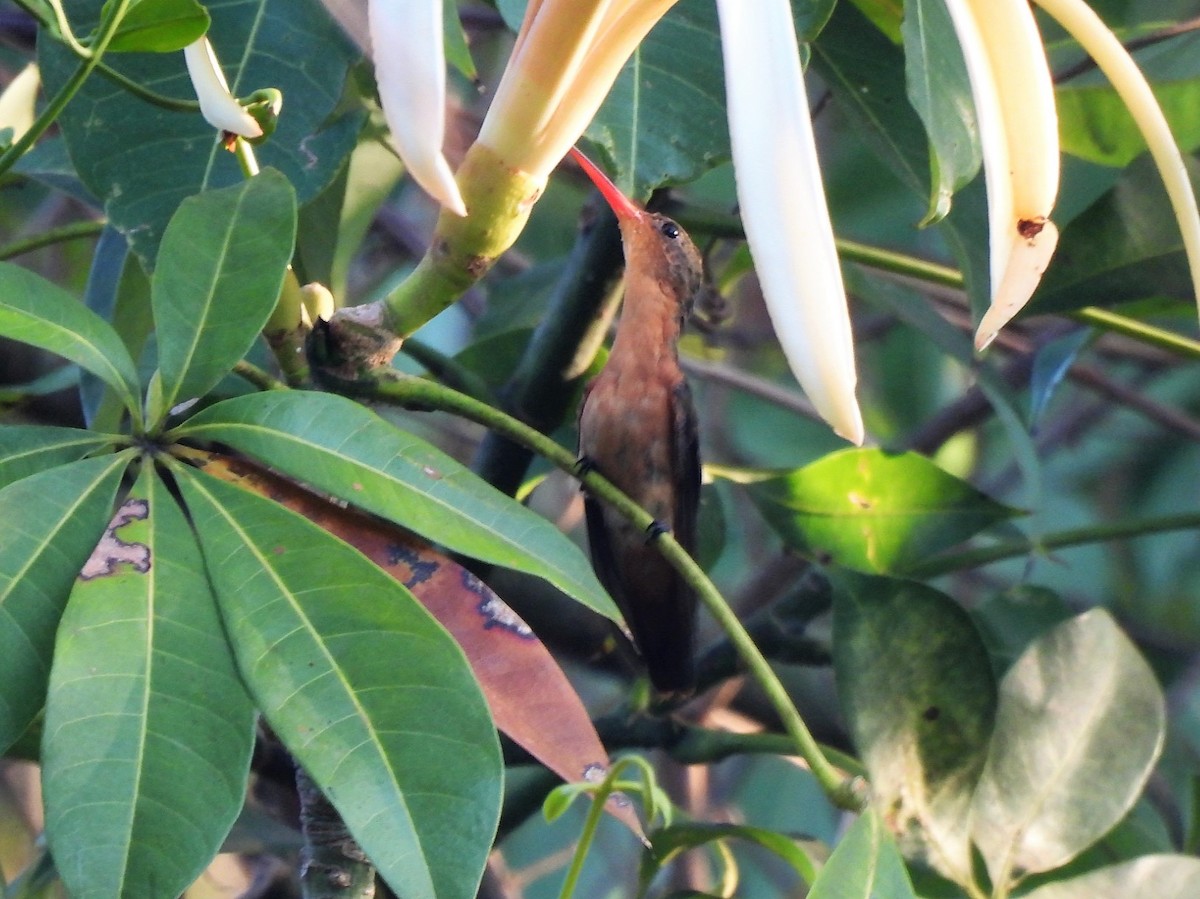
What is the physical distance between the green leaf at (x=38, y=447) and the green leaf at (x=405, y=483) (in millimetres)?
80

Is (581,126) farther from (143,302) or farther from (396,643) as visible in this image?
(143,302)

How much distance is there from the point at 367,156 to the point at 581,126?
2.18 feet

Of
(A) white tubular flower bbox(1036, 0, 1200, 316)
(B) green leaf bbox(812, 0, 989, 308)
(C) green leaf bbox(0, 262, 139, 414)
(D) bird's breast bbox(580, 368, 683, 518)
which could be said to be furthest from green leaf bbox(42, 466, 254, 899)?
(D) bird's breast bbox(580, 368, 683, 518)

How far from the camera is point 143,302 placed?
1.08 m

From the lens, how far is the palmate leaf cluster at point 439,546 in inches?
24.3

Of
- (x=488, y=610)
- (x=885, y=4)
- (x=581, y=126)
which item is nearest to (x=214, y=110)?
(x=581, y=126)

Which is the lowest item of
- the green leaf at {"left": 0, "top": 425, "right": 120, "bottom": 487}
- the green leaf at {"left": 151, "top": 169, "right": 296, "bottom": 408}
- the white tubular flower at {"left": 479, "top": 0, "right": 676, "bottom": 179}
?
the green leaf at {"left": 0, "top": 425, "right": 120, "bottom": 487}

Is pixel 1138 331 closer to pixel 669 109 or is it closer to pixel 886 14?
pixel 886 14

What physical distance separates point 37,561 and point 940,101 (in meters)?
0.55

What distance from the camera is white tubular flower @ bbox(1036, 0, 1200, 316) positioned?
62 centimetres

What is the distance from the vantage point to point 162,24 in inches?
27.5

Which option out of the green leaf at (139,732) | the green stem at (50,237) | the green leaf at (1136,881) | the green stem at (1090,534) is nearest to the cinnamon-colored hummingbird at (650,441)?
the green stem at (1090,534)

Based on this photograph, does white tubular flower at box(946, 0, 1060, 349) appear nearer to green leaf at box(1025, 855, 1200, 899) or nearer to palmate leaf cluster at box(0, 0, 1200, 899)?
palmate leaf cluster at box(0, 0, 1200, 899)

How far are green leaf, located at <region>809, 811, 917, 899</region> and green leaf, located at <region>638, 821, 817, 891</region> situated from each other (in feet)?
0.39
